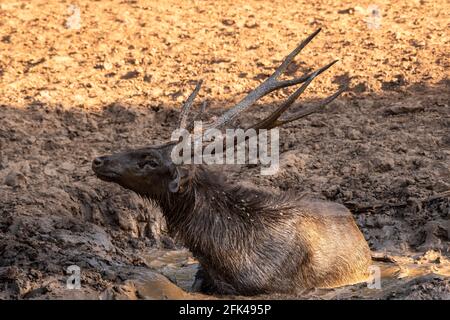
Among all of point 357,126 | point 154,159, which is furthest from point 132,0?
point 154,159

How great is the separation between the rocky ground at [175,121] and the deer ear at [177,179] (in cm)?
77

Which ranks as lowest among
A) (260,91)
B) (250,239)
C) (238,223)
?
(250,239)

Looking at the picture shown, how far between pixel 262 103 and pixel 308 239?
3906 millimetres

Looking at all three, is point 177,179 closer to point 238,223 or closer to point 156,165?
point 156,165

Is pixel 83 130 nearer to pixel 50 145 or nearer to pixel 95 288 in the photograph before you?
pixel 50 145

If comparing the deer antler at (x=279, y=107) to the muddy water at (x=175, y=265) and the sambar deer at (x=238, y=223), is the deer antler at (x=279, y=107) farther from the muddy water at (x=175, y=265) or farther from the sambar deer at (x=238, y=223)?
the muddy water at (x=175, y=265)

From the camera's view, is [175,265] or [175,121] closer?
[175,265]

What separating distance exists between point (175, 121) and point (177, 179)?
379 cm

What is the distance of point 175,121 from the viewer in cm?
1198

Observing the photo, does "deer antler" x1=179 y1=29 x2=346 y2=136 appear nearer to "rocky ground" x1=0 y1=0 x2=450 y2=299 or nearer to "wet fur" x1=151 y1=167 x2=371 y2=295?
"wet fur" x1=151 y1=167 x2=371 y2=295

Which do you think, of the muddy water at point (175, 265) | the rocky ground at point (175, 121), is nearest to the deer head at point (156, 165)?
the rocky ground at point (175, 121)

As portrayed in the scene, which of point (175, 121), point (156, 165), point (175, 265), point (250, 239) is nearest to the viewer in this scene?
point (156, 165)

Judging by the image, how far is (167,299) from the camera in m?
7.88

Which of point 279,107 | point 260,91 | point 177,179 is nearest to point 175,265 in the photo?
point 177,179
